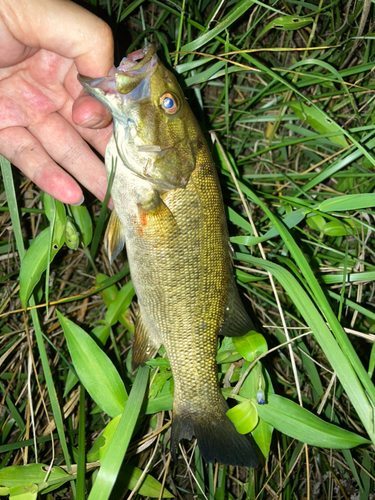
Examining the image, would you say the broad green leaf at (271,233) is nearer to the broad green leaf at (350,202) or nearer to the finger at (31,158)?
the broad green leaf at (350,202)

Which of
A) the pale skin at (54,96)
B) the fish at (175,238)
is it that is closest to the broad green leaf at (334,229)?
the fish at (175,238)

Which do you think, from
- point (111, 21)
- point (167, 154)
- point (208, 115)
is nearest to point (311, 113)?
point (208, 115)

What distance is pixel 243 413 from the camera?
217cm

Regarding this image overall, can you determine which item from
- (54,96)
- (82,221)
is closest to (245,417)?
(82,221)

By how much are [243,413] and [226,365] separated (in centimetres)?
47

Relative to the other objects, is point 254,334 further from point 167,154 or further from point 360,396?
point 167,154

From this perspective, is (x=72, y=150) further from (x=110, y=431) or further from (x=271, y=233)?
(x=110, y=431)

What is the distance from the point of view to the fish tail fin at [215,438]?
2172 mm

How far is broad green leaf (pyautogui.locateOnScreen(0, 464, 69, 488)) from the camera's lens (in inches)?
81.2

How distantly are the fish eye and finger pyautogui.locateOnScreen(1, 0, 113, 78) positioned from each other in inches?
20.0

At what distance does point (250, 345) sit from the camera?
2.28 metres

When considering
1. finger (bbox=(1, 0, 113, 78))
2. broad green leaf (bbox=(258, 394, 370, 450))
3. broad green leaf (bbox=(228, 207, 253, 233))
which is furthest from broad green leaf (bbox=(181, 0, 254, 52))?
broad green leaf (bbox=(258, 394, 370, 450))

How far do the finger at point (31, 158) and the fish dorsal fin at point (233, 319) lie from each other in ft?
3.60

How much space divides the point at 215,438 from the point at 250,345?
→ 1.85 feet
